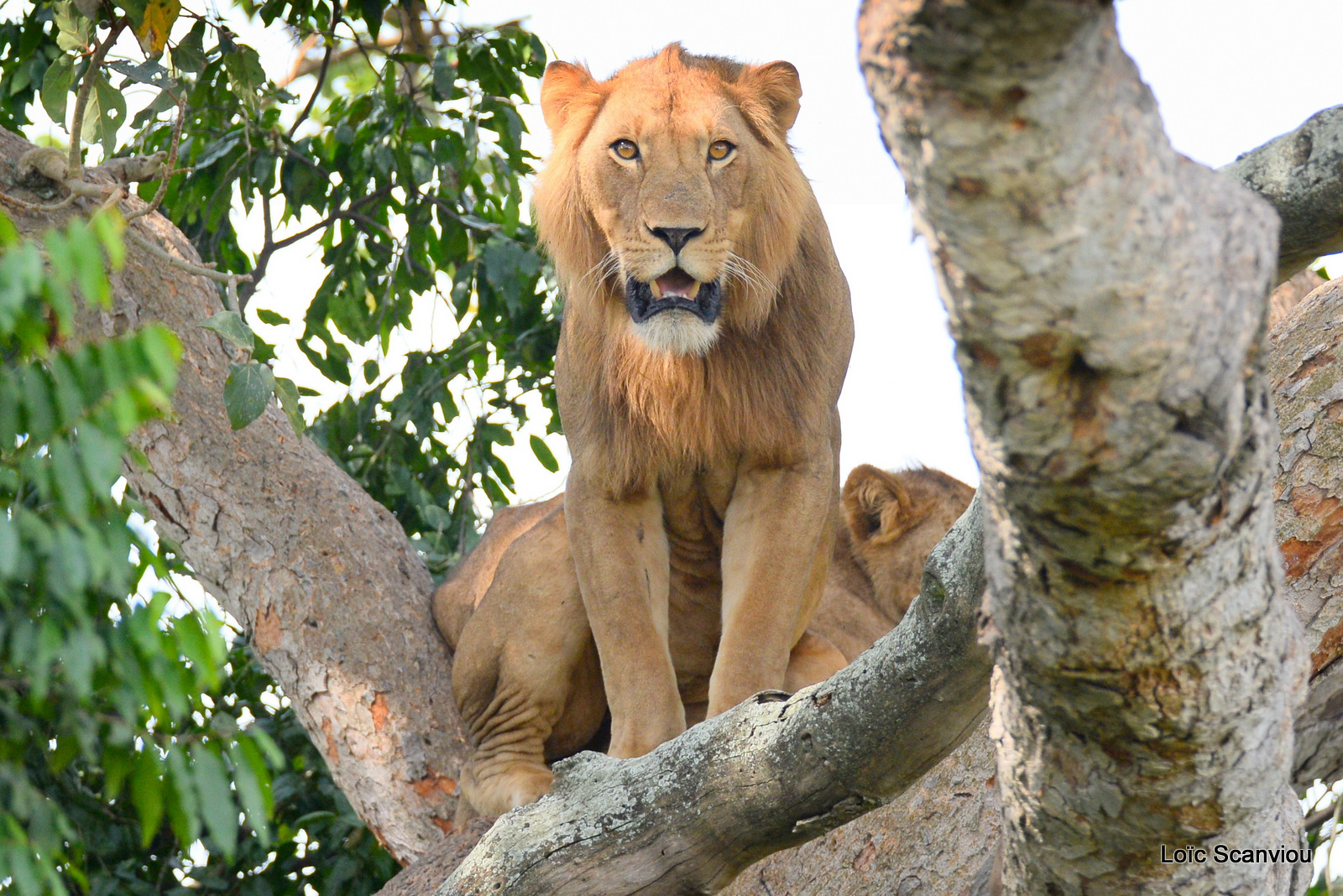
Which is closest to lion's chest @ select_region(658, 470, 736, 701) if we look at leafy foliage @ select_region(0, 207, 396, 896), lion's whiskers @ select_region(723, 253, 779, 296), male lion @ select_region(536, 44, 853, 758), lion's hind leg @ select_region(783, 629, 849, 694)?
male lion @ select_region(536, 44, 853, 758)

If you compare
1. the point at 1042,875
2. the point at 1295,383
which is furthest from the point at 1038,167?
the point at 1295,383

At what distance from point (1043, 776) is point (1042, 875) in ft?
0.91

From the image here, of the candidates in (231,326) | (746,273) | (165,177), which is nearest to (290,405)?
(231,326)

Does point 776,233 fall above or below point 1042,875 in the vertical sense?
above

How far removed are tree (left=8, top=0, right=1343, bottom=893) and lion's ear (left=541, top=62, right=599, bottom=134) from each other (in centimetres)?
210

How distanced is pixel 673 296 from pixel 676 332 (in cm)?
10

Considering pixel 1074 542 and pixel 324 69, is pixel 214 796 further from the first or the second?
pixel 324 69

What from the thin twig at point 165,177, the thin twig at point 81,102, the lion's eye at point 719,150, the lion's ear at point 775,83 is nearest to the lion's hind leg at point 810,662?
the lion's eye at point 719,150

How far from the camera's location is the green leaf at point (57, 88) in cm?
414

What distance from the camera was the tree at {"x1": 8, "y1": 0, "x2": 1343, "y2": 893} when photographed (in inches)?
51.7

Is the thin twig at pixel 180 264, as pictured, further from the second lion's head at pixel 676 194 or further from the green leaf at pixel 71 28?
the second lion's head at pixel 676 194

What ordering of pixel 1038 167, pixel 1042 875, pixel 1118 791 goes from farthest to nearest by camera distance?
1. pixel 1042 875
2. pixel 1118 791
3. pixel 1038 167

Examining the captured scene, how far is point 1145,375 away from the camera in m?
1.39

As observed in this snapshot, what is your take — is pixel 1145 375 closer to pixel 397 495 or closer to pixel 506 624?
pixel 506 624
